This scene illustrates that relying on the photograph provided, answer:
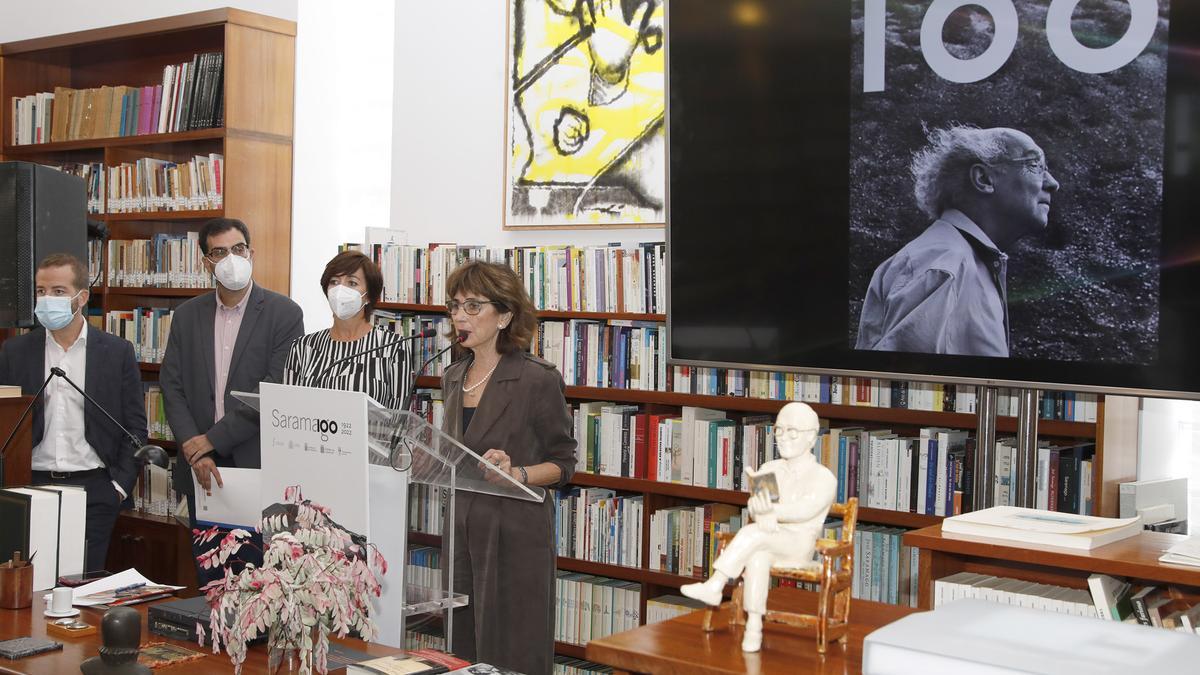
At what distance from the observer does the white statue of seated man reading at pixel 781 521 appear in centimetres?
188

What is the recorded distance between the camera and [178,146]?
6480mm

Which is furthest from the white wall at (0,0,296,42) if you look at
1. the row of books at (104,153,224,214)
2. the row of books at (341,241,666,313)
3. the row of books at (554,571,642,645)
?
the row of books at (554,571,642,645)

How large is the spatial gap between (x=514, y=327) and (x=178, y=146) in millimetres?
3520

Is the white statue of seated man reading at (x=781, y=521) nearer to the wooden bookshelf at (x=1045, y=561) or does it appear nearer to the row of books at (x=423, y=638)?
the wooden bookshelf at (x=1045, y=561)

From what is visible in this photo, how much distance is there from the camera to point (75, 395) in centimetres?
438

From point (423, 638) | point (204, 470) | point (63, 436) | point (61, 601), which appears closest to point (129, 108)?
point (63, 436)

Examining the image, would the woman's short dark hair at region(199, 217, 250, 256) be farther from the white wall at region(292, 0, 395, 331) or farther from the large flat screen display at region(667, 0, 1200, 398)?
the large flat screen display at region(667, 0, 1200, 398)

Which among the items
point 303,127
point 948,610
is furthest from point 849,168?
point 303,127

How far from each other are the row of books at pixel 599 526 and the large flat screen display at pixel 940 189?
45.4 inches

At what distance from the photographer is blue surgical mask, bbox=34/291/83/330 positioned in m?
4.28

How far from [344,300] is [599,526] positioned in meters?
1.40

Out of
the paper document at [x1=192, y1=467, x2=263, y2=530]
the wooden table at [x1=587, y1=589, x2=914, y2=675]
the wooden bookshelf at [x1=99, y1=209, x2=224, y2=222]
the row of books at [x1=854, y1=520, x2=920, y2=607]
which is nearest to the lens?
the wooden table at [x1=587, y1=589, x2=914, y2=675]

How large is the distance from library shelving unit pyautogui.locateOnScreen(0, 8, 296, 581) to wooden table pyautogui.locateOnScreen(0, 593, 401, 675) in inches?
123

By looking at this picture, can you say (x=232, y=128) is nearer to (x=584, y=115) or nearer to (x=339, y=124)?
(x=339, y=124)
